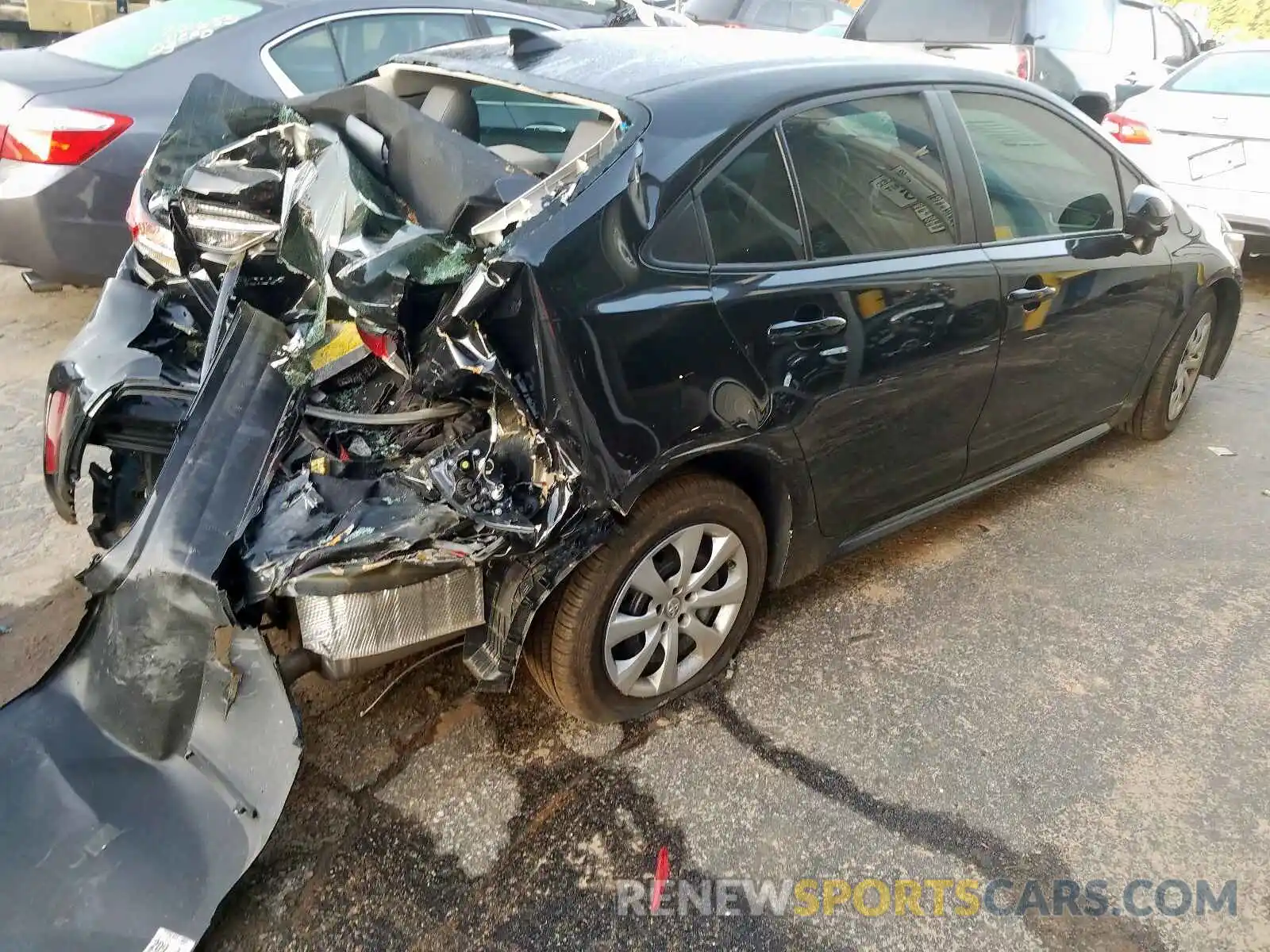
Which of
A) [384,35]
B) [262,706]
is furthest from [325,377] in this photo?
[384,35]

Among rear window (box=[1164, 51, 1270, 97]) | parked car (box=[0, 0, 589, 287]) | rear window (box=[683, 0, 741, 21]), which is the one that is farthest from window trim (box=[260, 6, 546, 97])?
rear window (box=[683, 0, 741, 21])

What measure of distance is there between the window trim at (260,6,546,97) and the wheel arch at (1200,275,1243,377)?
3.52 m

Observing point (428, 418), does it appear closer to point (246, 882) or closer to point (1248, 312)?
point (246, 882)

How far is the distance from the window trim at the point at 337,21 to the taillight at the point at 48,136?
87cm

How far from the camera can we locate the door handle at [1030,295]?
287 cm

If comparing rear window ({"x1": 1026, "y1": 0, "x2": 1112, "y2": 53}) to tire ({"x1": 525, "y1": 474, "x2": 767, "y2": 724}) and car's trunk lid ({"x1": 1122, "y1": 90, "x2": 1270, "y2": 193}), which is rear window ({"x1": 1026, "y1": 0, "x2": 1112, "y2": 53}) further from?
tire ({"x1": 525, "y1": 474, "x2": 767, "y2": 724})

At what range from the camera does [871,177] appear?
8.51 ft

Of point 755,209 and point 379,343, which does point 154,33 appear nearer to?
point 379,343

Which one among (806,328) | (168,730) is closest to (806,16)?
(806,328)

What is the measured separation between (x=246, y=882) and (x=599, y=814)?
2.69ft

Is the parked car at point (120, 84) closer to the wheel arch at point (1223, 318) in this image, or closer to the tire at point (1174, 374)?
the tire at point (1174, 374)

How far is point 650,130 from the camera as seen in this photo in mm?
2166

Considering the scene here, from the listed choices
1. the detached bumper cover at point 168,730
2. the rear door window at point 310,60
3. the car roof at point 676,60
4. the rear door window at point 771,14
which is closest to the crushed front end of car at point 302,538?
the detached bumper cover at point 168,730

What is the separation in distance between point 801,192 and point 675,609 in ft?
3.82
